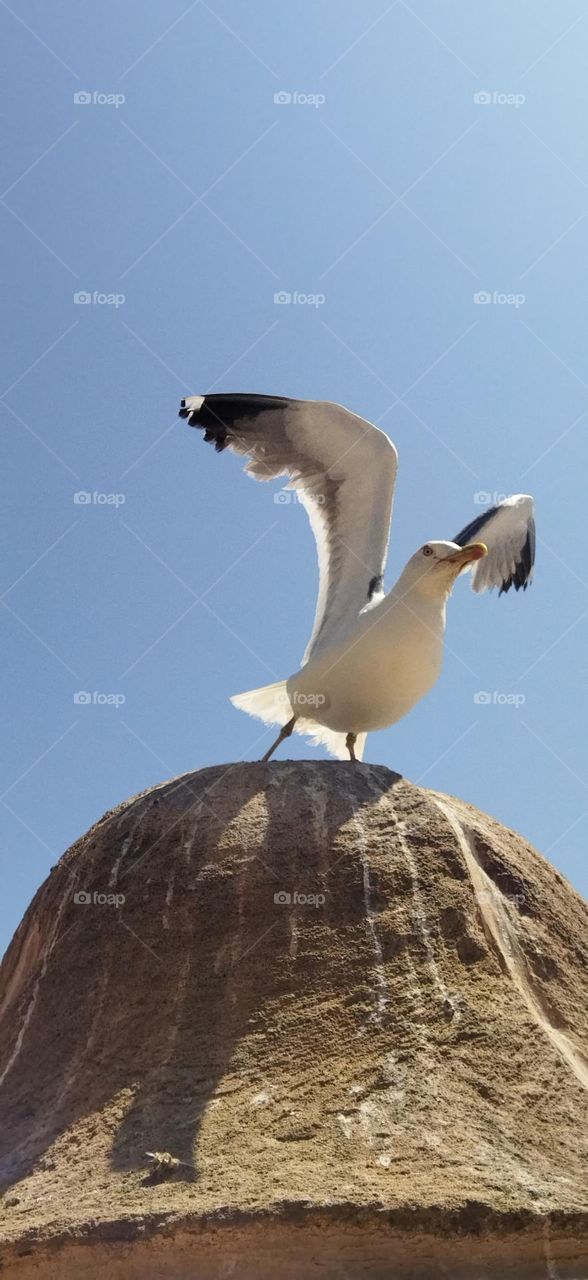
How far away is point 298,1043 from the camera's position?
7.90 m

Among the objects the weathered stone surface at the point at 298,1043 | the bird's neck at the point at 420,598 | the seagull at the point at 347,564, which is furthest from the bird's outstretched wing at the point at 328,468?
the weathered stone surface at the point at 298,1043

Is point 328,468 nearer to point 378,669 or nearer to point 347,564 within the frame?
point 347,564

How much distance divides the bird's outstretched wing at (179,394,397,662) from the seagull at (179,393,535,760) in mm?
12

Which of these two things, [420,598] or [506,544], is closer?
[420,598]

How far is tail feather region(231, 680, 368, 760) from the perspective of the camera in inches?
547

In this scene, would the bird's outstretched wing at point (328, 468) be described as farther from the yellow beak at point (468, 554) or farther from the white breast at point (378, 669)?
the yellow beak at point (468, 554)

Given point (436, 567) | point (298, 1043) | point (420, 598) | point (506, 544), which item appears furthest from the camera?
point (506, 544)

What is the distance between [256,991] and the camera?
8.32m

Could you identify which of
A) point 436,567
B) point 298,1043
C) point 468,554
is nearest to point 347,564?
point 436,567

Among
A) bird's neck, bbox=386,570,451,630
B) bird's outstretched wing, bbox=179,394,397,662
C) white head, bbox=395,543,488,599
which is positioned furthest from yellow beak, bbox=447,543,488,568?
bird's outstretched wing, bbox=179,394,397,662

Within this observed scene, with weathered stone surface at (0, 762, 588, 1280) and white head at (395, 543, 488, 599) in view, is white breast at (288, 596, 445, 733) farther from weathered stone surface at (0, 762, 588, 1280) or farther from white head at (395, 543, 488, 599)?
weathered stone surface at (0, 762, 588, 1280)

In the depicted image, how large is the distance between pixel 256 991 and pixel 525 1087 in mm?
1914

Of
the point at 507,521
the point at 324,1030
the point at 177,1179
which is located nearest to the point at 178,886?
the point at 324,1030

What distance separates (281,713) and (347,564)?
1949 mm
